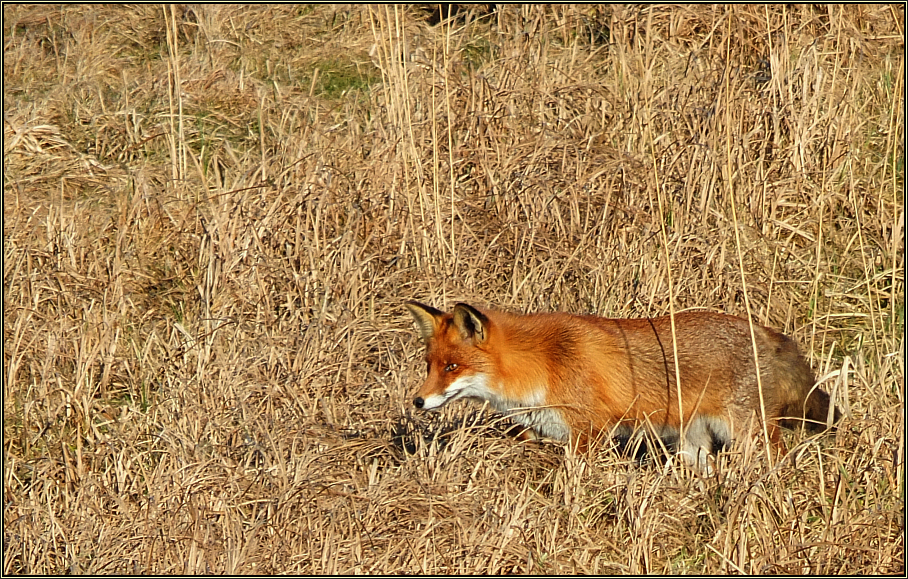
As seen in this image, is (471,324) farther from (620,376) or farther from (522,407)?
(620,376)

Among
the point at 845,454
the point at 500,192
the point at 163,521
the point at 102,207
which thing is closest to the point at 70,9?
the point at 102,207

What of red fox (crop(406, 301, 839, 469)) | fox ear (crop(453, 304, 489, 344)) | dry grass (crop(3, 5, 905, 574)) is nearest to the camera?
dry grass (crop(3, 5, 905, 574))

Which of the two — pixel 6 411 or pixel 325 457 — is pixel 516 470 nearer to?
pixel 325 457

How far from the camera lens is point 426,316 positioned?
4.82m

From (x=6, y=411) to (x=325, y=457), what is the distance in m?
1.69

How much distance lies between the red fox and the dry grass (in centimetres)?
Result: 16

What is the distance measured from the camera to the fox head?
15.3ft

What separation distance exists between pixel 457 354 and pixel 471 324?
144mm

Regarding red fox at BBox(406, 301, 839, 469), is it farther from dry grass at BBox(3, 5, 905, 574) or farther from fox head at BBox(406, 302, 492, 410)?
dry grass at BBox(3, 5, 905, 574)

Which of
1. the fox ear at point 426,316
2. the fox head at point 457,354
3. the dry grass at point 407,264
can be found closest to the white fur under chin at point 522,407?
the fox head at point 457,354

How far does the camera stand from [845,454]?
4438 mm

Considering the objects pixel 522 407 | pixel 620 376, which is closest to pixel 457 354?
pixel 522 407

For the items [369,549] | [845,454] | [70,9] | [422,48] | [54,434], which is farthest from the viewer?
[70,9]

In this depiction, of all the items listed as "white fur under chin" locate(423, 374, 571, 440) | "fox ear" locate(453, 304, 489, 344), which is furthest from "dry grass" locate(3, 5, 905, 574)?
"fox ear" locate(453, 304, 489, 344)
